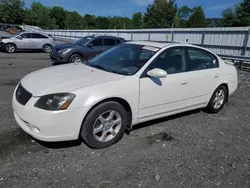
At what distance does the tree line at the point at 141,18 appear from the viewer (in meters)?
49.9

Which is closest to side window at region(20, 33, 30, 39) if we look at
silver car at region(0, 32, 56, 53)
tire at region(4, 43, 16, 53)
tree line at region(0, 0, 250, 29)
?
silver car at region(0, 32, 56, 53)

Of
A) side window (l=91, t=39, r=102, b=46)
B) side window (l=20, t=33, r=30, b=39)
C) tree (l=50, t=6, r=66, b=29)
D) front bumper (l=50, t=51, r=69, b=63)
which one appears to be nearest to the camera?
front bumper (l=50, t=51, r=69, b=63)

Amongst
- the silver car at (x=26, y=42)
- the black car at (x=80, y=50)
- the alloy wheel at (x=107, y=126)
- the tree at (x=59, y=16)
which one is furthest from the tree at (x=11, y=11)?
the alloy wheel at (x=107, y=126)

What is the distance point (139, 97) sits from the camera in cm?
339

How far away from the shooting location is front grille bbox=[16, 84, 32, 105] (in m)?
2.95

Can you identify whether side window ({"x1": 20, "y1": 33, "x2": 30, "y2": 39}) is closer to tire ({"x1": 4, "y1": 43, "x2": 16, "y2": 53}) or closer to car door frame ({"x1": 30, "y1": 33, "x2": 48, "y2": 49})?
car door frame ({"x1": 30, "y1": 33, "x2": 48, "y2": 49})

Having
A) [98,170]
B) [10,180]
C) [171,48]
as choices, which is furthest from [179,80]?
[10,180]

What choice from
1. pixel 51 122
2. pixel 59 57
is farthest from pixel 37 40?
pixel 51 122

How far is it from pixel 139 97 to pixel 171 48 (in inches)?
48.3

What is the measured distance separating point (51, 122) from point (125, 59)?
1.81 m

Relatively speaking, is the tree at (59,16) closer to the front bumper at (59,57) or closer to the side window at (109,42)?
the side window at (109,42)

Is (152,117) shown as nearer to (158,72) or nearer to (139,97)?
(139,97)

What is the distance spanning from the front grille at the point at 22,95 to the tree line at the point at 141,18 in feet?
158

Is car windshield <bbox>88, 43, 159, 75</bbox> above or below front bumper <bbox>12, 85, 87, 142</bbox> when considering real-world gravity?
above
